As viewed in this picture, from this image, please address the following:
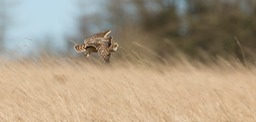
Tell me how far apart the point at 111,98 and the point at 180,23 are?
2085 cm

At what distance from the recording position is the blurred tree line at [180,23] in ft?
71.7

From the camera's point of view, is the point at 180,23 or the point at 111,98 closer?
the point at 111,98

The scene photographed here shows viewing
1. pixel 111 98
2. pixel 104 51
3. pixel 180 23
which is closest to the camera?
pixel 104 51

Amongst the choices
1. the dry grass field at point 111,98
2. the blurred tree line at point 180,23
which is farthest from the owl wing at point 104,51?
A: the blurred tree line at point 180,23

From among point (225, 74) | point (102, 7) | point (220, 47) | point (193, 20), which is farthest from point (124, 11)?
point (225, 74)

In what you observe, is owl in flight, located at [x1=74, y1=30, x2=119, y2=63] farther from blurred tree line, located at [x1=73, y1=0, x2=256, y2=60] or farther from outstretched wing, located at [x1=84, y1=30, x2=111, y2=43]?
blurred tree line, located at [x1=73, y1=0, x2=256, y2=60]

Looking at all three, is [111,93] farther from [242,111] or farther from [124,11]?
[124,11]

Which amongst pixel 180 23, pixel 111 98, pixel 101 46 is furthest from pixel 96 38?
pixel 180 23

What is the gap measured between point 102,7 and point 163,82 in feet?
66.2

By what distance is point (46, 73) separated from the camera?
4.79m

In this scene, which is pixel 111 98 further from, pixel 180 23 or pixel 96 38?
pixel 180 23

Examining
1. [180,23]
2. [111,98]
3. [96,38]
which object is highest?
[180,23]

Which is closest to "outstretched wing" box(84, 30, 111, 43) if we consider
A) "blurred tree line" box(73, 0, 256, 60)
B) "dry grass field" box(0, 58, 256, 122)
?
"dry grass field" box(0, 58, 256, 122)

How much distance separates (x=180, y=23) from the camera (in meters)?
24.3
